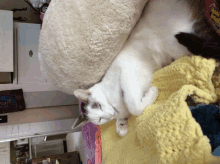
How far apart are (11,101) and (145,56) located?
5.68 ft

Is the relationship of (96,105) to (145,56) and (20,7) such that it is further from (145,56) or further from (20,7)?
(20,7)

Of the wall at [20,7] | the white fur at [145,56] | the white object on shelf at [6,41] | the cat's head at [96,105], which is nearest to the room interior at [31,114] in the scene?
the white object on shelf at [6,41]

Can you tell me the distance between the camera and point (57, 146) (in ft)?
6.20

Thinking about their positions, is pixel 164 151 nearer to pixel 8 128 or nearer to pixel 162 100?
pixel 162 100

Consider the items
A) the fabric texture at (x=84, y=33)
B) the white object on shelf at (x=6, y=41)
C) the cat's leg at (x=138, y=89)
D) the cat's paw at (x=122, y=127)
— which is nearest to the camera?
the fabric texture at (x=84, y=33)

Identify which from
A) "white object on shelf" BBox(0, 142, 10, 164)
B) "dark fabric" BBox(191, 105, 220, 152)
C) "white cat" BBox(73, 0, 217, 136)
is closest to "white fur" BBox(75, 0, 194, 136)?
"white cat" BBox(73, 0, 217, 136)

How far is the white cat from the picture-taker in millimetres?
590

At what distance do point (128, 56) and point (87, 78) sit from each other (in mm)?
216

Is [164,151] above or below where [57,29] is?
below

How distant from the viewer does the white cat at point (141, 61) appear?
59 cm

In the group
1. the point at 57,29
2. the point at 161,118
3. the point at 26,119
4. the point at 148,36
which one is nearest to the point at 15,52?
the point at 26,119

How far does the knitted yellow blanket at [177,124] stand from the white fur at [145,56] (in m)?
0.07

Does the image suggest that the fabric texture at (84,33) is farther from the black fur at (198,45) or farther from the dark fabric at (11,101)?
the dark fabric at (11,101)

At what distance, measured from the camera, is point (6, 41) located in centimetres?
174
